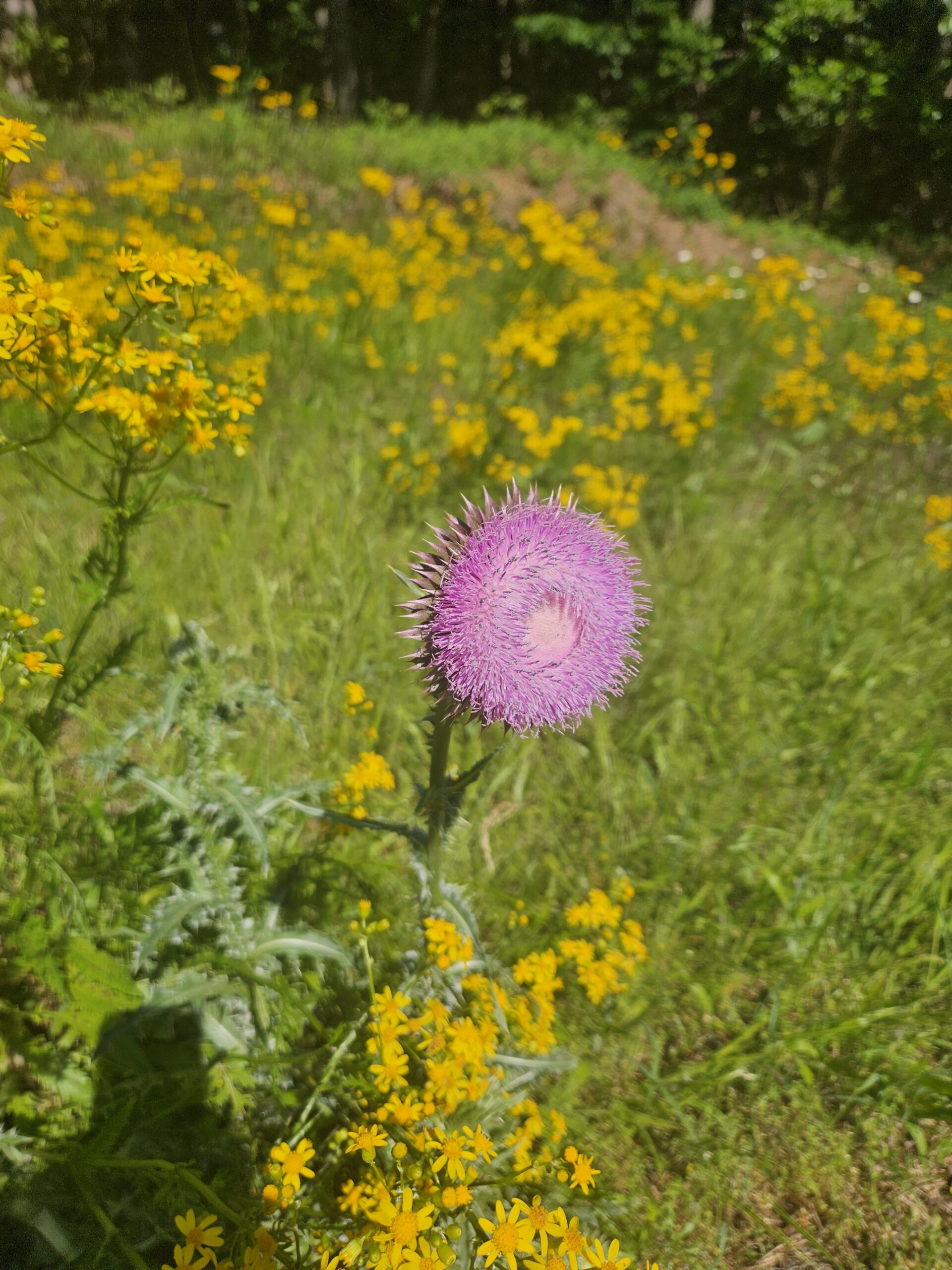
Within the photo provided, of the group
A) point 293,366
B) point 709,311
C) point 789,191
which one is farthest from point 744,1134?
point 789,191

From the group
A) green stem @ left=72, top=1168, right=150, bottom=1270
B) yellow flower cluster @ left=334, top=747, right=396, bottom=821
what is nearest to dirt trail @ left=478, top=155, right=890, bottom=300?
yellow flower cluster @ left=334, top=747, right=396, bottom=821

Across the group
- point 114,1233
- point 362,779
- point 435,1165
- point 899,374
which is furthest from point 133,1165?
point 899,374

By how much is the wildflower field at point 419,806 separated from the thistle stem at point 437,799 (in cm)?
1

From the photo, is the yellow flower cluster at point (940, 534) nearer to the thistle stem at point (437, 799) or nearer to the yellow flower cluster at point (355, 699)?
the yellow flower cluster at point (355, 699)

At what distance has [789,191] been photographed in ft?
24.6

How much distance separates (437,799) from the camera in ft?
5.49

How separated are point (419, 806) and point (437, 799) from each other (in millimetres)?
49

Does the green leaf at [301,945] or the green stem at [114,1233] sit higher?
the green leaf at [301,945]

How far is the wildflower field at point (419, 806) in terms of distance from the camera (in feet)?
5.31

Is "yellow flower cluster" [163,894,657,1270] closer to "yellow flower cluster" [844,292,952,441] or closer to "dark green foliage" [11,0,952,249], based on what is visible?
"yellow flower cluster" [844,292,952,441]

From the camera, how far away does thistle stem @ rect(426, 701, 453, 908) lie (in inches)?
65.1

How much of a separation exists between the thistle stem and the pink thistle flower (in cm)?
5

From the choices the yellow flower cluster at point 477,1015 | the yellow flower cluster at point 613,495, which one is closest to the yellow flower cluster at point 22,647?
the yellow flower cluster at point 477,1015

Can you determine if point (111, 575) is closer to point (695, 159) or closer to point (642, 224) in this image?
point (695, 159)
